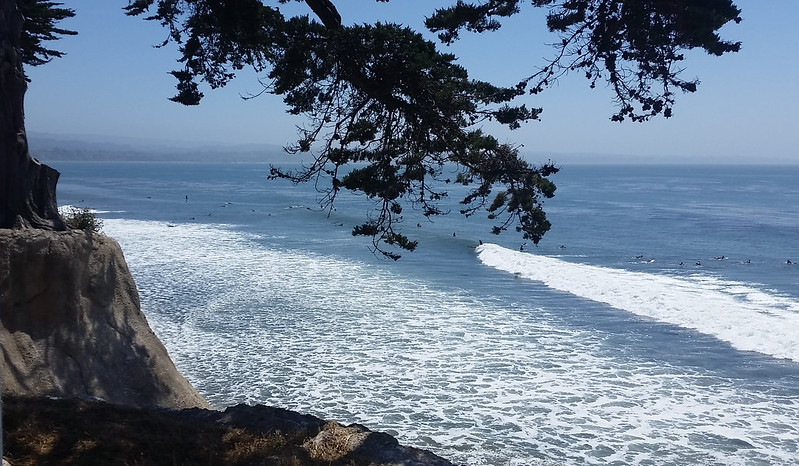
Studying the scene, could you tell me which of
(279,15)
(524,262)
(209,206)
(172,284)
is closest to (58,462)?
(279,15)

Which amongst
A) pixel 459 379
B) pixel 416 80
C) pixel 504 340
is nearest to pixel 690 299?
pixel 504 340

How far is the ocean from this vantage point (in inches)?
451

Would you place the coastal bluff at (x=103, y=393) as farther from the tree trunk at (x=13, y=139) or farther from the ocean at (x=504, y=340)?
the ocean at (x=504, y=340)

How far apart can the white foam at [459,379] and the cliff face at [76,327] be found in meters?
2.66

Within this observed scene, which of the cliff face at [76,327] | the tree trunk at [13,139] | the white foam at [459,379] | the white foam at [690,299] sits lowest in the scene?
the white foam at [459,379]

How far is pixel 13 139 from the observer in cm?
914

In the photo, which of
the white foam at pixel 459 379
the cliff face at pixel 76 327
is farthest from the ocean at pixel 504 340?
the cliff face at pixel 76 327

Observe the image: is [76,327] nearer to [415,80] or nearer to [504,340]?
[415,80]

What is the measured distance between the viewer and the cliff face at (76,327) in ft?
28.9

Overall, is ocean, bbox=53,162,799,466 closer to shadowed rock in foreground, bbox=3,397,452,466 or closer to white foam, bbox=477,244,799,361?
white foam, bbox=477,244,799,361

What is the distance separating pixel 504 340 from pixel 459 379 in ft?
10.9

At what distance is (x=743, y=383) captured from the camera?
14.2 m

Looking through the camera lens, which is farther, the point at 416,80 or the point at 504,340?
the point at 504,340

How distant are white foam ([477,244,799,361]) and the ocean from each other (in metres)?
0.09
